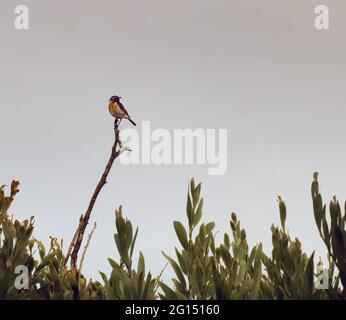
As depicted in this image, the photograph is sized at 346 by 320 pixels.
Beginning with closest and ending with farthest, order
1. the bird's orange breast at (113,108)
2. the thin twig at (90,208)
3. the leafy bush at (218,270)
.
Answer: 1. the leafy bush at (218,270)
2. the thin twig at (90,208)
3. the bird's orange breast at (113,108)

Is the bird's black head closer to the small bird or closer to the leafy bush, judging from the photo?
the small bird

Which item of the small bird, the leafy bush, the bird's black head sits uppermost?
the bird's black head

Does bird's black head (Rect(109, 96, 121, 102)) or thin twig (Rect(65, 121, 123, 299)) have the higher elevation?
bird's black head (Rect(109, 96, 121, 102))

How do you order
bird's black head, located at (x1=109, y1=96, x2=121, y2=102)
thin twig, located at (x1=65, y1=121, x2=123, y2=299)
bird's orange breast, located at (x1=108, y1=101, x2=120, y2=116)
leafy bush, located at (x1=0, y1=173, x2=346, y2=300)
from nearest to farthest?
leafy bush, located at (x1=0, y1=173, x2=346, y2=300), thin twig, located at (x1=65, y1=121, x2=123, y2=299), bird's orange breast, located at (x1=108, y1=101, x2=120, y2=116), bird's black head, located at (x1=109, y1=96, x2=121, y2=102)

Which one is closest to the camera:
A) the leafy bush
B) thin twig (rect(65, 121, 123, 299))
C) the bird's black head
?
the leafy bush

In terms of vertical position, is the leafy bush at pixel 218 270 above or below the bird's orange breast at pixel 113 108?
below

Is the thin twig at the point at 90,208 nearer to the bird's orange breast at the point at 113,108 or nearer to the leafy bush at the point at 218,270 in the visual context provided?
the leafy bush at the point at 218,270

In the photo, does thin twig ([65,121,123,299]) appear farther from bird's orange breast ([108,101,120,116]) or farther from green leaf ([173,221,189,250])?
bird's orange breast ([108,101,120,116])

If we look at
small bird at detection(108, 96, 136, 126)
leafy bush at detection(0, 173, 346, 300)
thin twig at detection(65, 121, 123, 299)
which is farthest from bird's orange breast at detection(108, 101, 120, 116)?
leafy bush at detection(0, 173, 346, 300)

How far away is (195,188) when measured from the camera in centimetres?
514

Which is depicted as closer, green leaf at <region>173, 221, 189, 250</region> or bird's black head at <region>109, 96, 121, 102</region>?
green leaf at <region>173, 221, 189, 250</region>

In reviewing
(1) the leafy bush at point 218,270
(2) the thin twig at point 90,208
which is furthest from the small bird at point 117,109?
(1) the leafy bush at point 218,270
